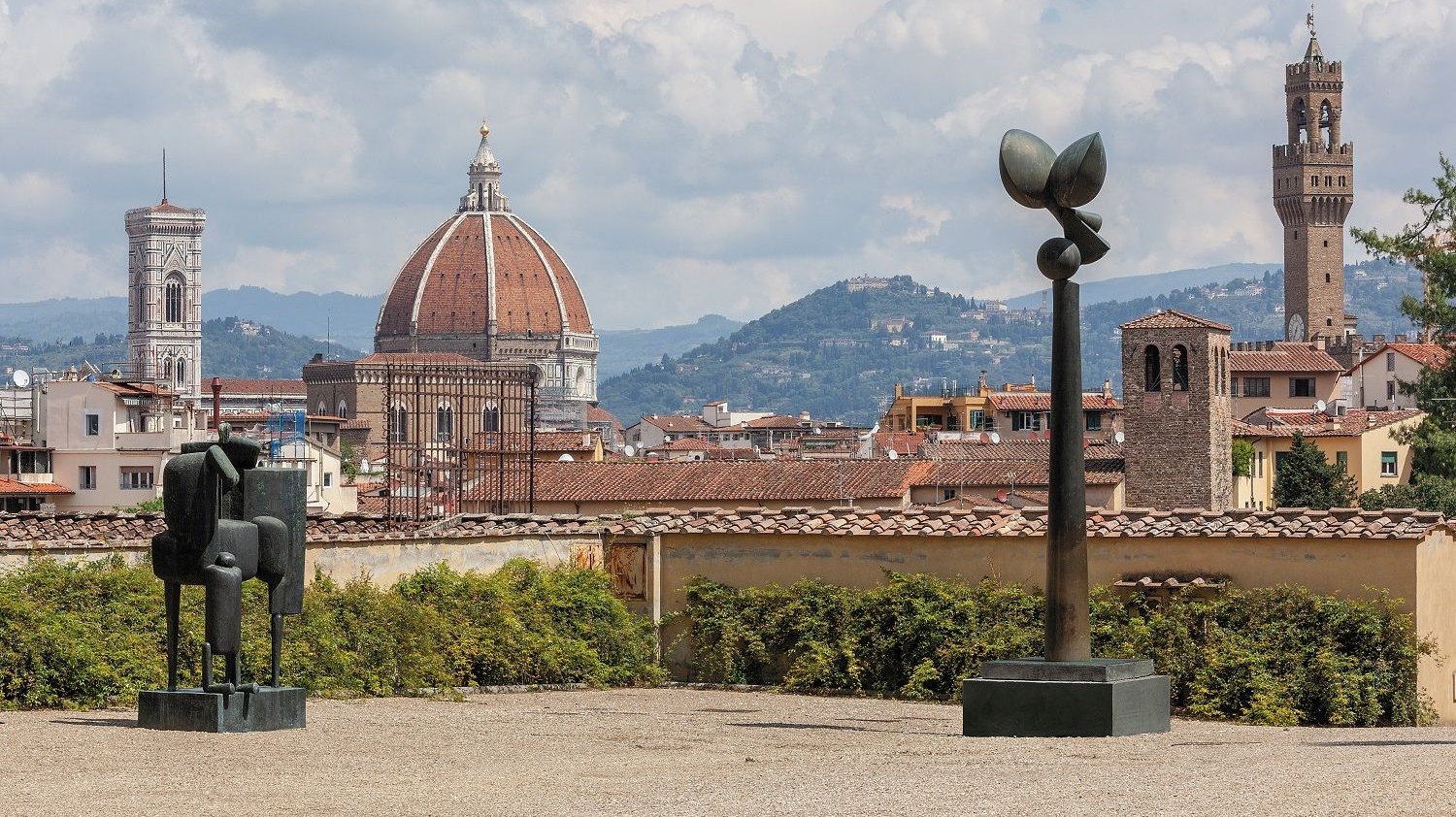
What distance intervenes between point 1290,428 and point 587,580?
50.1 metres

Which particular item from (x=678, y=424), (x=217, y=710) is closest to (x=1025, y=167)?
(x=217, y=710)

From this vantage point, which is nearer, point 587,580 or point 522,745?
point 522,745

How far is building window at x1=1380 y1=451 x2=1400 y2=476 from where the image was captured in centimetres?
6425

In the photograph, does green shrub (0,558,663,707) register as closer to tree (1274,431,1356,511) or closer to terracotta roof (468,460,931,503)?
terracotta roof (468,460,931,503)

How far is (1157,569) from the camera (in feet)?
57.6

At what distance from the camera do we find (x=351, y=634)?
16.4 m

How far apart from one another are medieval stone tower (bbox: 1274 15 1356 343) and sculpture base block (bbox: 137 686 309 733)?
390ft

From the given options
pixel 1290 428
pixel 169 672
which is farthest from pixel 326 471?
pixel 169 672

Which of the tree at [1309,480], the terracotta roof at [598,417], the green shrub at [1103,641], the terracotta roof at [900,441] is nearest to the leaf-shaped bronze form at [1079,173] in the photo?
the green shrub at [1103,641]

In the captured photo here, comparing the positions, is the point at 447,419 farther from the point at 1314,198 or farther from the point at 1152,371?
the point at 1314,198

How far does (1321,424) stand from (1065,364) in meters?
55.3

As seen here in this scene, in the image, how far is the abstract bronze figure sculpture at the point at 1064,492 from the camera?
12773mm

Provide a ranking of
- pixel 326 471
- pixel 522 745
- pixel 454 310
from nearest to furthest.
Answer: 1. pixel 522 745
2. pixel 326 471
3. pixel 454 310

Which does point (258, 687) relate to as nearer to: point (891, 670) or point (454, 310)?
point (891, 670)
